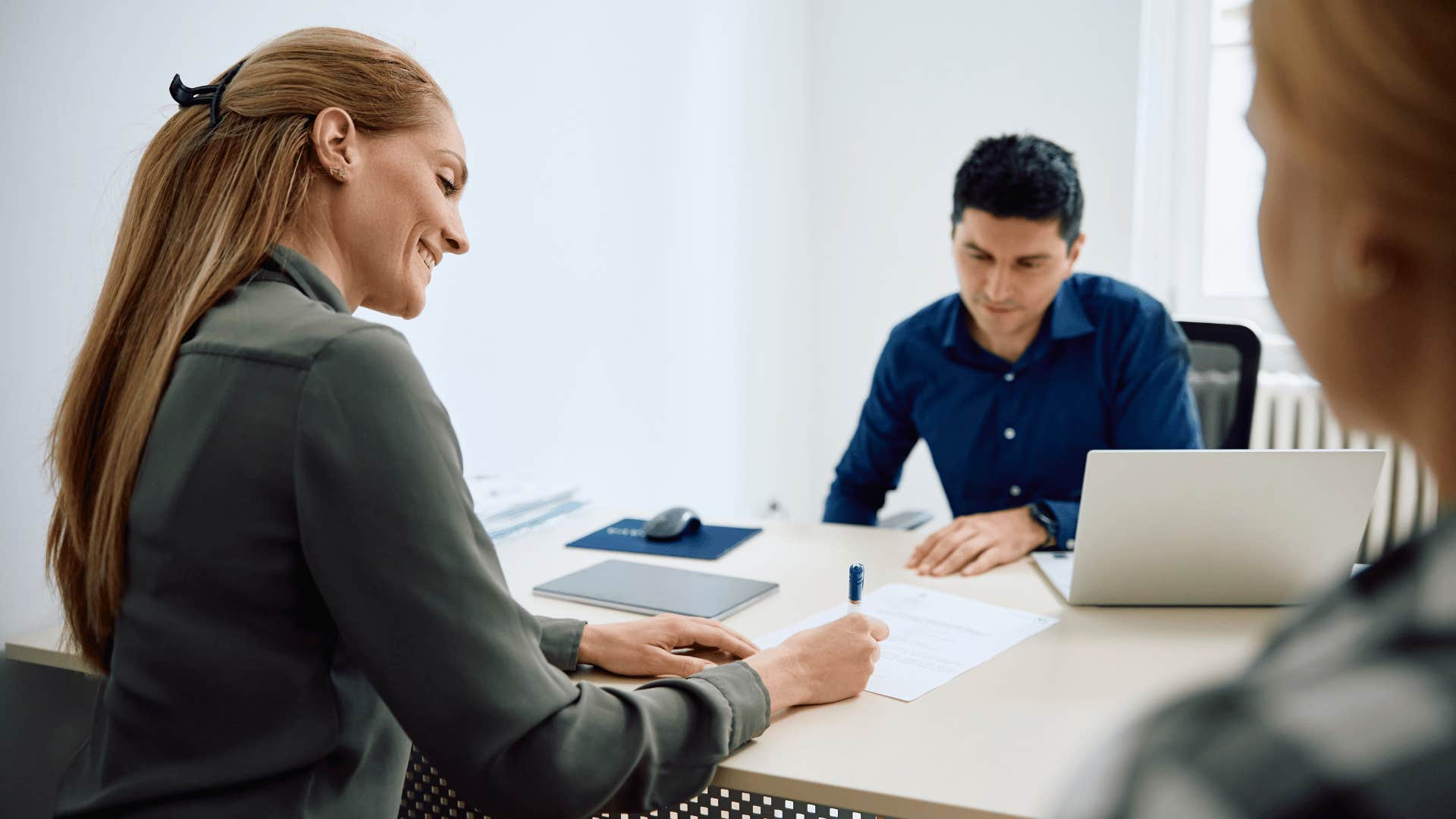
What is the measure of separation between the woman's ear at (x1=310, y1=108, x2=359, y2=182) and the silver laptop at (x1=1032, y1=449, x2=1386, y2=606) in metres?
0.87

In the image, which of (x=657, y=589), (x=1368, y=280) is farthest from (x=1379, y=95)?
(x=657, y=589)

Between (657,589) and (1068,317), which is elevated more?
(1068,317)

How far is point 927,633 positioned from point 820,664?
23cm

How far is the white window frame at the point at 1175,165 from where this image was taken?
320 centimetres

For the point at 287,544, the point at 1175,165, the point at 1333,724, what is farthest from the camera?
the point at 1175,165

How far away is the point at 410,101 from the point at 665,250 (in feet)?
5.58

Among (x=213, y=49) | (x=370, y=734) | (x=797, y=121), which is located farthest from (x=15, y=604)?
(x=797, y=121)

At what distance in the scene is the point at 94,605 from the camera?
2.94 feet

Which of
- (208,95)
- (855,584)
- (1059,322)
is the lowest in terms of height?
(855,584)

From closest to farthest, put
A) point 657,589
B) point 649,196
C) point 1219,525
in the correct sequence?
point 1219,525, point 657,589, point 649,196

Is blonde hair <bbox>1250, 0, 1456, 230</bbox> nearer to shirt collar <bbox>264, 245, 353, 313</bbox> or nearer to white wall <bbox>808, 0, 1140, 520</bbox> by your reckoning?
shirt collar <bbox>264, 245, 353, 313</bbox>

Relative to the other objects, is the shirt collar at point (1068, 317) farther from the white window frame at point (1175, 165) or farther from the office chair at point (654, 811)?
the white window frame at point (1175, 165)

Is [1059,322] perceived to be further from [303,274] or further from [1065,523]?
[303,274]

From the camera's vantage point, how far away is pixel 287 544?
836mm
